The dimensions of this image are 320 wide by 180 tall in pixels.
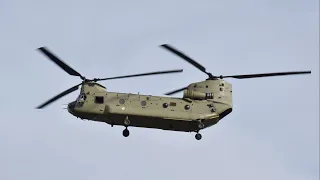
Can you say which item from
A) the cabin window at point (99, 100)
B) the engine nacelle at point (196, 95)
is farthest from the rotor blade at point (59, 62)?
the engine nacelle at point (196, 95)

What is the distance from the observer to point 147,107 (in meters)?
44.0

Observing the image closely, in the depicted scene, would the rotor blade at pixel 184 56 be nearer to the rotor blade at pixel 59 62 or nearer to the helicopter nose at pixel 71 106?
the rotor blade at pixel 59 62

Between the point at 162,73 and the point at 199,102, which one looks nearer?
the point at 162,73

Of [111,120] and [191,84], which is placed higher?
[191,84]

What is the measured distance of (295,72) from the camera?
43.0 metres

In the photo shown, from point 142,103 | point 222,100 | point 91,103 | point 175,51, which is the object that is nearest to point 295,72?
point 222,100

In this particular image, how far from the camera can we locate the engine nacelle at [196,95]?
1805 inches

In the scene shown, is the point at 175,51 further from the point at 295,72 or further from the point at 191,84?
the point at 295,72

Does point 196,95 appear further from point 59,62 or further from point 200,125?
point 59,62

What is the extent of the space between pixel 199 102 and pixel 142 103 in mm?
4852

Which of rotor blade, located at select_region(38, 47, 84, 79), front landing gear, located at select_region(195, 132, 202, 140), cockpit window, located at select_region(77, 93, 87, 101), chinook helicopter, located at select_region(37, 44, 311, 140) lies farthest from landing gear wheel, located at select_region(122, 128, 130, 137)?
rotor blade, located at select_region(38, 47, 84, 79)

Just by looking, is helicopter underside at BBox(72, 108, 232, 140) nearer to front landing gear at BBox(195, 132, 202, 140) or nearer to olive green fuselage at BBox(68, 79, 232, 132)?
olive green fuselage at BBox(68, 79, 232, 132)

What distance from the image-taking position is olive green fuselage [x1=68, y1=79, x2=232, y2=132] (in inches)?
1716

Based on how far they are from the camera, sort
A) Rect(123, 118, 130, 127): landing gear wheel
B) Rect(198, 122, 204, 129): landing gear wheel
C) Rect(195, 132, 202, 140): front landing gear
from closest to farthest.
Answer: Rect(123, 118, 130, 127): landing gear wheel → Rect(198, 122, 204, 129): landing gear wheel → Rect(195, 132, 202, 140): front landing gear
